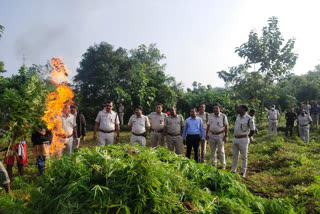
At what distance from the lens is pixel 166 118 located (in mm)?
7070

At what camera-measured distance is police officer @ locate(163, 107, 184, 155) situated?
697 cm

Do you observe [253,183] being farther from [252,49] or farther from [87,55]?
[87,55]

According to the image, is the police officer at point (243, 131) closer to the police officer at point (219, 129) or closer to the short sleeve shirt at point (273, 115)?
the police officer at point (219, 129)

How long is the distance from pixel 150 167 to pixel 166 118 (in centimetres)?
422

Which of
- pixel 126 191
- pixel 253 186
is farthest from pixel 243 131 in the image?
pixel 126 191

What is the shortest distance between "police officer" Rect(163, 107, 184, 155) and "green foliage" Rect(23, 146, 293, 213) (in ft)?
11.0

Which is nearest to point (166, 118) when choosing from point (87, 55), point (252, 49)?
point (252, 49)

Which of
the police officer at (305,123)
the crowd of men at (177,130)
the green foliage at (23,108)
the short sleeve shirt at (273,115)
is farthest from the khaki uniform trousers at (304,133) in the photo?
the green foliage at (23,108)

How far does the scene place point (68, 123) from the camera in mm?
6371

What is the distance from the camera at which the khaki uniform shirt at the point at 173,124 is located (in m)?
6.97

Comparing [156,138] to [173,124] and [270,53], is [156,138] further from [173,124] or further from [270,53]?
[270,53]

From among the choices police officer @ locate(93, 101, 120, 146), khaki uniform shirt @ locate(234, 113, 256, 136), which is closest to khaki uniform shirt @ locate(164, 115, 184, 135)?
police officer @ locate(93, 101, 120, 146)

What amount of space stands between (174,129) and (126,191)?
437cm

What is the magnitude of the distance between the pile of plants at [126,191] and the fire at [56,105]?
2504mm
